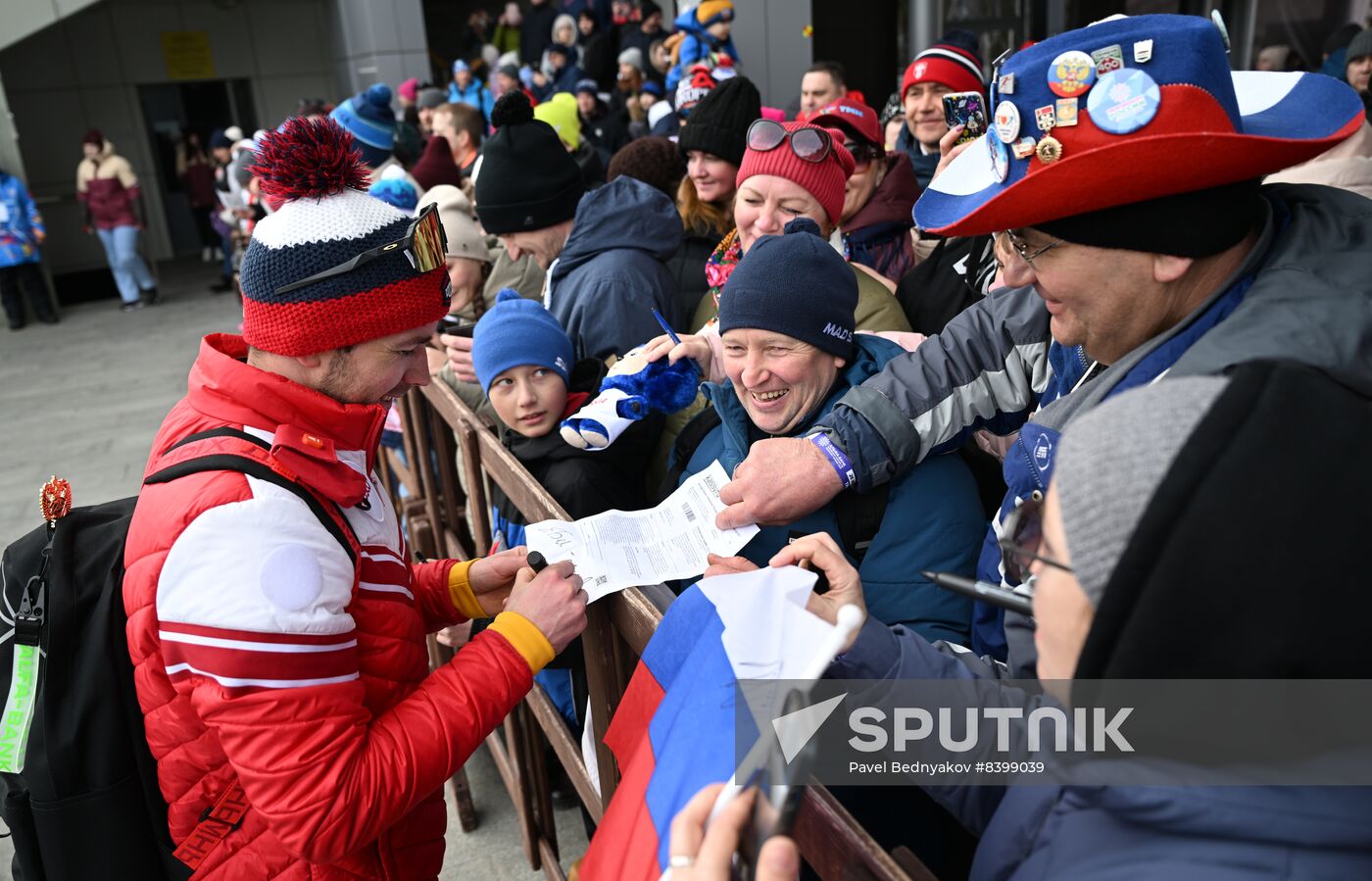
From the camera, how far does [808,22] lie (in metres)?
11.1

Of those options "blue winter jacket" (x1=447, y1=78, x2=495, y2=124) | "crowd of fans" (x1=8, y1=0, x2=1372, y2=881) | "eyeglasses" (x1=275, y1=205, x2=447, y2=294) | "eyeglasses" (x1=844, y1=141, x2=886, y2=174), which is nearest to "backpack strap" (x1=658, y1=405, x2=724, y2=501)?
"crowd of fans" (x1=8, y1=0, x2=1372, y2=881)

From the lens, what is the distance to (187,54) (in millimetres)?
15297

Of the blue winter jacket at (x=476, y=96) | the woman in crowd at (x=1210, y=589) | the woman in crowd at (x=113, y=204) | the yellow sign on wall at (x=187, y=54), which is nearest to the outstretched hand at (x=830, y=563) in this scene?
the woman in crowd at (x=1210, y=589)

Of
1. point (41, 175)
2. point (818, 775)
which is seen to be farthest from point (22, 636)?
point (41, 175)

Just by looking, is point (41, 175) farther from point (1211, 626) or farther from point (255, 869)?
point (1211, 626)

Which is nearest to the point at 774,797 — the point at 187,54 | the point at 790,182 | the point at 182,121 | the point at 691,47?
the point at 790,182

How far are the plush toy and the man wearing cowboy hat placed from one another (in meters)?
0.89

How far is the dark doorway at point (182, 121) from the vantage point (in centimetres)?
1559

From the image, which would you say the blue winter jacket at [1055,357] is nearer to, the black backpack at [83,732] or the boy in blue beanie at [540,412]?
the boy in blue beanie at [540,412]

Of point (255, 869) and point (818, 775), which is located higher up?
point (818, 775)

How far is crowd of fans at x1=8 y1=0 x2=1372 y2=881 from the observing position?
0.80 metres

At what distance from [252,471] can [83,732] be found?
61cm

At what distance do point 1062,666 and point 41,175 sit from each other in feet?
58.5

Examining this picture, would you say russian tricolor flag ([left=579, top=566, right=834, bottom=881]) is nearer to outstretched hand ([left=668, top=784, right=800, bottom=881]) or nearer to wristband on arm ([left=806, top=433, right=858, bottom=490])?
outstretched hand ([left=668, top=784, right=800, bottom=881])
